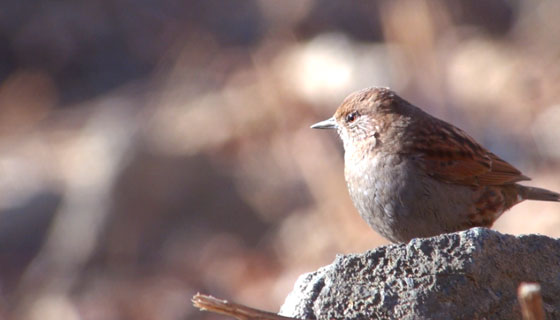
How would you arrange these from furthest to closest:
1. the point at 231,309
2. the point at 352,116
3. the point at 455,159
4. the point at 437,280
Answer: the point at 352,116 → the point at 455,159 → the point at 437,280 → the point at 231,309

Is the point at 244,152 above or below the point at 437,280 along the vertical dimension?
above

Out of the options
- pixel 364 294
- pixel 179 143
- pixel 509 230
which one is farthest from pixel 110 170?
pixel 364 294

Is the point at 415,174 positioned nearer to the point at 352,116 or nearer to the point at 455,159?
the point at 455,159

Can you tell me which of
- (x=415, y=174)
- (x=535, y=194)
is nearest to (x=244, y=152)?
(x=535, y=194)

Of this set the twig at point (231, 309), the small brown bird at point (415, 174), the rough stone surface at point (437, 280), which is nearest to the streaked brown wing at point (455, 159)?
the small brown bird at point (415, 174)

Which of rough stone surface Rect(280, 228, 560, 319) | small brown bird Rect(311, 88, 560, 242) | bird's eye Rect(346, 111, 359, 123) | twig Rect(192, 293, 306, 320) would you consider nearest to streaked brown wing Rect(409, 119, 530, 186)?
small brown bird Rect(311, 88, 560, 242)

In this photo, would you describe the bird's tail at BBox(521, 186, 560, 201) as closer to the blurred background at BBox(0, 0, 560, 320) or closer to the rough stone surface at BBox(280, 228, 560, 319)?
the rough stone surface at BBox(280, 228, 560, 319)

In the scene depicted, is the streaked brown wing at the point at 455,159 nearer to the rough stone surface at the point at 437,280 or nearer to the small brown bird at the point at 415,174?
the small brown bird at the point at 415,174
